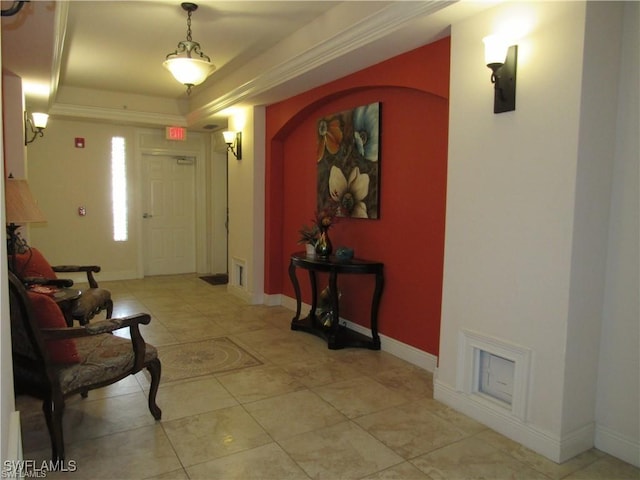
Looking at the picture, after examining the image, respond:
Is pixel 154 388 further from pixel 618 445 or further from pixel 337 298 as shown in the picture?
pixel 618 445

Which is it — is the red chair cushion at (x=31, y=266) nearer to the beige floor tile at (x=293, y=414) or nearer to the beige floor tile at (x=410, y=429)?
the beige floor tile at (x=293, y=414)

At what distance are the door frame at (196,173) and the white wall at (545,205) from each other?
564 centimetres

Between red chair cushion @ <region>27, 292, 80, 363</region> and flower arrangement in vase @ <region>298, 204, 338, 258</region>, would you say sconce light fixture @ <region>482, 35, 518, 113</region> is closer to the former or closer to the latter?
flower arrangement in vase @ <region>298, 204, 338, 258</region>

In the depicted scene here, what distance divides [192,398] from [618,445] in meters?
2.47

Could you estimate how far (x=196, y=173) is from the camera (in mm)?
7672

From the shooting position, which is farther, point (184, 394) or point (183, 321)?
point (183, 321)

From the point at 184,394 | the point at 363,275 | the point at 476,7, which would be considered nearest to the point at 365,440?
the point at 184,394

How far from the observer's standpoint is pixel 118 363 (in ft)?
8.29

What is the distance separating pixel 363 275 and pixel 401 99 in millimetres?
1593

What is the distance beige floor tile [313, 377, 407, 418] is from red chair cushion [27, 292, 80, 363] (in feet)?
5.08

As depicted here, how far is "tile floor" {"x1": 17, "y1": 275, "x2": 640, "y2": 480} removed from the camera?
2.25m

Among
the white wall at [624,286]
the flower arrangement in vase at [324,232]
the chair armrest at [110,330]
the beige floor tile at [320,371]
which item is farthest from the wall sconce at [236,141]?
the white wall at [624,286]

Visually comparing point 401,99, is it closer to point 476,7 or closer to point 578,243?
point 476,7

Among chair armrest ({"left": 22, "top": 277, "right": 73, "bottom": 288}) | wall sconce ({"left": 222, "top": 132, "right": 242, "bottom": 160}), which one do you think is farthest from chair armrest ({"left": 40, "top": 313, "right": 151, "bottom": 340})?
wall sconce ({"left": 222, "top": 132, "right": 242, "bottom": 160})
